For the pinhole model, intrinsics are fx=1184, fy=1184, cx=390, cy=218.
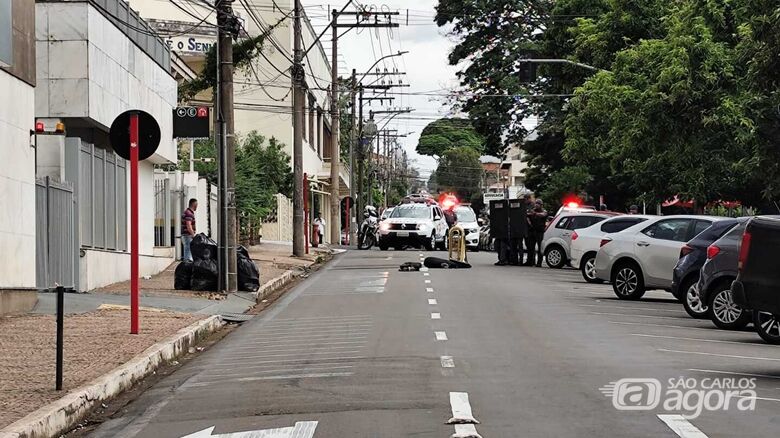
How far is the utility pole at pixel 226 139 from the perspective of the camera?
22859 millimetres

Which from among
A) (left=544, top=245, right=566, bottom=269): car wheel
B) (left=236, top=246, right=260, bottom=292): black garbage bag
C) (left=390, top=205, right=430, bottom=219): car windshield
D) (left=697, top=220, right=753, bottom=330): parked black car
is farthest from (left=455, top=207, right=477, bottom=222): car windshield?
(left=697, top=220, right=753, bottom=330): parked black car

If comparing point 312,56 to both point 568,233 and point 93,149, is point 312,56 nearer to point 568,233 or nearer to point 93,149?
point 568,233

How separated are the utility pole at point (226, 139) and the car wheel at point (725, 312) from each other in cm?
986

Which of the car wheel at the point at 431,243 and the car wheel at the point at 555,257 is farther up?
the car wheel at the point at 431,243

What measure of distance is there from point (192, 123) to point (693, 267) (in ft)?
36.8

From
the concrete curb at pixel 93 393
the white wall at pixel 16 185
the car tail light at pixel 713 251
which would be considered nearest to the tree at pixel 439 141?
the white wall at pixel 16 185

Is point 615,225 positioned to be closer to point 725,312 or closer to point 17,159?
point 725,312

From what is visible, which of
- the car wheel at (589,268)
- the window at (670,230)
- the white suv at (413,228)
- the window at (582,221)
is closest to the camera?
the window at (670,230)

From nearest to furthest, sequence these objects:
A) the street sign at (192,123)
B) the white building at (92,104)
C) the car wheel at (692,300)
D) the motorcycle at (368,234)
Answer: the car wheel at (692,300) < the white building at (92,104) < the street sign at (192,123) < the motorcycle at (368,234)

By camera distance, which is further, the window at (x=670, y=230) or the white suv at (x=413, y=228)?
the white suv at (x=413, y=228)

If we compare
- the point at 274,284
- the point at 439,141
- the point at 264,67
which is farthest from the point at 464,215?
the point at 439,141

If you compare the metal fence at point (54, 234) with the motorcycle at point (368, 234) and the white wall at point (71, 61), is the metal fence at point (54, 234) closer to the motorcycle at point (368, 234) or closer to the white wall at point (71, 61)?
the white wall at point (71, 61)

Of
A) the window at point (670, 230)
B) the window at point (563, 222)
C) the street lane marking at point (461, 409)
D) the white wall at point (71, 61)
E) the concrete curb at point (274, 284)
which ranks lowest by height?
the street lane marking at point (461, 409)

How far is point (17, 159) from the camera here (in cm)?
1811
